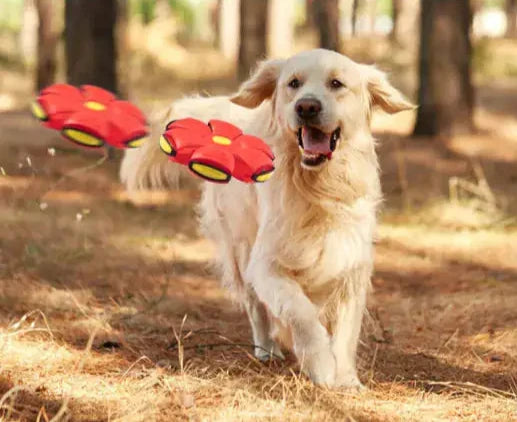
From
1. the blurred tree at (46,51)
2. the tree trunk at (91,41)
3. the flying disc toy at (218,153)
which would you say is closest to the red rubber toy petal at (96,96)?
the flying disc toy at (218,153)

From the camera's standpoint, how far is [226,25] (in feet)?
89.2

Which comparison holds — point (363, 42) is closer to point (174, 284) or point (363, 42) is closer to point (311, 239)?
point (174, 284)

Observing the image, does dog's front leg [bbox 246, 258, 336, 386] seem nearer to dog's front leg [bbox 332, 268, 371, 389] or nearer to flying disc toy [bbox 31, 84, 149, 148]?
dog's front leg [bbox 332, 268, 371, 389]

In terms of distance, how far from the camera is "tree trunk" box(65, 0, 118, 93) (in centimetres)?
1070

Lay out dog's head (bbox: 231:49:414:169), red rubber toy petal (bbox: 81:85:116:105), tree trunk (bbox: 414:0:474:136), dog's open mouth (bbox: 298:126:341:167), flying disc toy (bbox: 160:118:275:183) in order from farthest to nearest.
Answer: tree trunk (bbox: 414:0:474:136) < red rubber toy petal (bbox: 81:85:116:105) < dog's open mouth (bbox: 298:126:341:167) < dog's head (bbox: 231:49:414:169) < flying disc toy (bbox: 160:118:275:183)

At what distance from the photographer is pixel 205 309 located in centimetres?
602

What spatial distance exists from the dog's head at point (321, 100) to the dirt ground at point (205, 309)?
998 mm

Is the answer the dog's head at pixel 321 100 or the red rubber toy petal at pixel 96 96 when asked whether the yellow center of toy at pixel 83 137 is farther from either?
the dog's head at pixel 321 100

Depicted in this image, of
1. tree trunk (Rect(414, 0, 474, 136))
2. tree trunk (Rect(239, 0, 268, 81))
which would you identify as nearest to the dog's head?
tree trunk (Rect(414, 0, 474, 136))

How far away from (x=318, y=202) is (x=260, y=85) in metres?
0.65

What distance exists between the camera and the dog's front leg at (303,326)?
3949 millimetres

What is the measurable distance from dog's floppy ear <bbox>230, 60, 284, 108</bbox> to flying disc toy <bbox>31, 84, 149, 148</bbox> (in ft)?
1.71

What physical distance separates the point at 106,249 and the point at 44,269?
1.04m

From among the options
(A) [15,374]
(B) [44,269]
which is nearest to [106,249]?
(B) [44,269]
